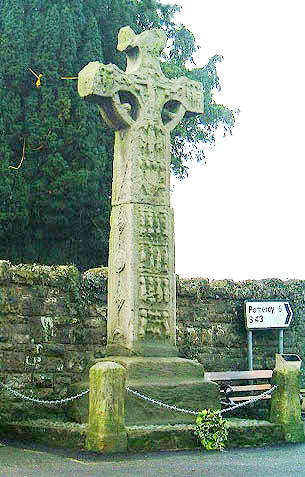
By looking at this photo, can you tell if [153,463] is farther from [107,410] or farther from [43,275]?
[43,275]

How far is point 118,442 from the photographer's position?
859 cm

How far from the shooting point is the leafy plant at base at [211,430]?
→ 365 inches

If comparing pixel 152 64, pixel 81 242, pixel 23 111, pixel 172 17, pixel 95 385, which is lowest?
pixel 95 385

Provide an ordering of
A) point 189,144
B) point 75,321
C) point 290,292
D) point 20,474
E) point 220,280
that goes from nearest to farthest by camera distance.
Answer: point 20,474 → point 75,321 → point 220,280 → point 290,292 → point 189,144

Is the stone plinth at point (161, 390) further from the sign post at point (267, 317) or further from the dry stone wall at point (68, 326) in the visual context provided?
the sign post at point (267, 317)

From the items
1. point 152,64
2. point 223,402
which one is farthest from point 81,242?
point 152,64

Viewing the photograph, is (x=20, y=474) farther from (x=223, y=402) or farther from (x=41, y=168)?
(x=41, y=168)

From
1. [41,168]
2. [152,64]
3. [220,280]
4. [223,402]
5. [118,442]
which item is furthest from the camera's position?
[41,168]

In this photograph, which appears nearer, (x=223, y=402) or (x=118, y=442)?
(x=118, y=442)

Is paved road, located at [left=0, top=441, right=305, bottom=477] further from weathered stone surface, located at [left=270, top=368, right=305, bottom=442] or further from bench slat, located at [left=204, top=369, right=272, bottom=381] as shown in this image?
bench slat, located at [left=204, top=369, right=272, bottom=381]

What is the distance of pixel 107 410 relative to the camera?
8.56 metres

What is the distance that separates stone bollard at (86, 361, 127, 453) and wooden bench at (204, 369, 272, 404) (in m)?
5.04

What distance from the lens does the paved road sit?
762 centimetres

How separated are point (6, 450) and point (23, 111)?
1092 cm
